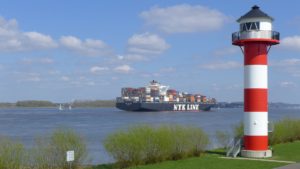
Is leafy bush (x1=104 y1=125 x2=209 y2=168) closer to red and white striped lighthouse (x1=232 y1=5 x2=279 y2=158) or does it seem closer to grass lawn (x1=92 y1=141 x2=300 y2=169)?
grass lawn (x1=92 y1=141 x2=300 y2=169)

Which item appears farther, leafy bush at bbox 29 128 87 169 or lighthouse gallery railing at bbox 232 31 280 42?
lighthouse gallery railing at bbox 232 31 280 42

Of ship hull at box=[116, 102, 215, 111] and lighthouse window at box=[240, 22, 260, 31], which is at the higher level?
lighthouse window at box=[240, 22, 260, 31]

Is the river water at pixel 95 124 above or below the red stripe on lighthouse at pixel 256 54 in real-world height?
below

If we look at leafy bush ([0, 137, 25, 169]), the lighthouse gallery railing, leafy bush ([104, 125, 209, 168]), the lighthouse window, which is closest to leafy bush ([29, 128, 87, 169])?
leafy bush ([0, 137, 25, 169])

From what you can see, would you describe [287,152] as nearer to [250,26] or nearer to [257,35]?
[257,35]

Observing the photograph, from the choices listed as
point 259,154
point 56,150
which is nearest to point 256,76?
point 259,154

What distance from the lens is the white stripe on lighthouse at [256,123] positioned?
Answer: 1864 cm

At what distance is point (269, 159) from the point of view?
17766 millimetres

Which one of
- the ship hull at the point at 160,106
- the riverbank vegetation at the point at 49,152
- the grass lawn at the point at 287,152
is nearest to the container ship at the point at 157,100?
the ship hull at the point at 160,106

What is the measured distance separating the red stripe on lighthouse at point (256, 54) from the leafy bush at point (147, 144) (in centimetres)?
399

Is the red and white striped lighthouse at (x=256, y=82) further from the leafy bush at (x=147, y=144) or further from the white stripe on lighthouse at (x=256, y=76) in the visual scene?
the leafy bush at (x=147, y=144)

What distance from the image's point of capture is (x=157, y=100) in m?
125

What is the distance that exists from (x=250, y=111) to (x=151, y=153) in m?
4.77

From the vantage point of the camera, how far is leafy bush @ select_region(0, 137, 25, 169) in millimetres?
13336
